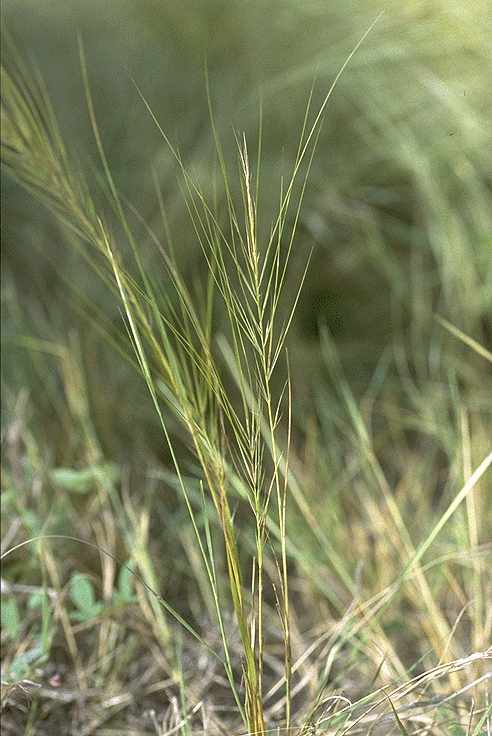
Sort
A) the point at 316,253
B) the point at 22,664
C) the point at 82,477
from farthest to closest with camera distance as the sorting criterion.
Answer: the point at 316,253, the point at 82,477, the point at 22,664

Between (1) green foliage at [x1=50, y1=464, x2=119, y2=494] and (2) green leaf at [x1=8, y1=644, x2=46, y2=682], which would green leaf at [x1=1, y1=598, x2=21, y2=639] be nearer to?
(2) green leaf at [x1=8, y1=644, x2=46, y2=682]

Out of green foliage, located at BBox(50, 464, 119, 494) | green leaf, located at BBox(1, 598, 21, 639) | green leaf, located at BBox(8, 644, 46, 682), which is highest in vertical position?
green foliage, located at BBox(50, 464, 119, 494)

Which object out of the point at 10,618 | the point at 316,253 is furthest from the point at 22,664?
the point at 316,253

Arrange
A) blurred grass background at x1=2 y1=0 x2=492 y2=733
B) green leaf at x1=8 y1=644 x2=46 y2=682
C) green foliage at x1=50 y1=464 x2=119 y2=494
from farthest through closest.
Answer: blurred grass background at x1=2 y1=0 x2=492 y2=733, green foliage at x1=50 y1=464 x2=119 y2=494, green leaf at x1=8 y1=644 x2=46 y2=682

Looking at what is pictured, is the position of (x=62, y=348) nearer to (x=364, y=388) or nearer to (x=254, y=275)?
(x=364, y=388)

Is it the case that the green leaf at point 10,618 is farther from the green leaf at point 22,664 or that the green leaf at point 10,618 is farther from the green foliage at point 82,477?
the green foliage at point 82,477

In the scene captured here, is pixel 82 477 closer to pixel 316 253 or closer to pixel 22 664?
pixel 22 664

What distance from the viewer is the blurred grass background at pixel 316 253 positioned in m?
1.15

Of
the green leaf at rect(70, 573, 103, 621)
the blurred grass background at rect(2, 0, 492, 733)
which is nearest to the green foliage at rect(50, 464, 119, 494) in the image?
the blurred grass background at rect(2, 0, 492, 733)

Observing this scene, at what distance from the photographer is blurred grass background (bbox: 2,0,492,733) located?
115cm

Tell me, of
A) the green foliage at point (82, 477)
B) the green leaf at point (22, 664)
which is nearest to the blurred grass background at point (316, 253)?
the green foliage at point (82, 477)

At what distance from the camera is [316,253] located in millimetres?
1513

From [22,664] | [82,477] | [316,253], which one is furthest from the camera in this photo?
[316,253]

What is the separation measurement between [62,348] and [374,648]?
586 mm
